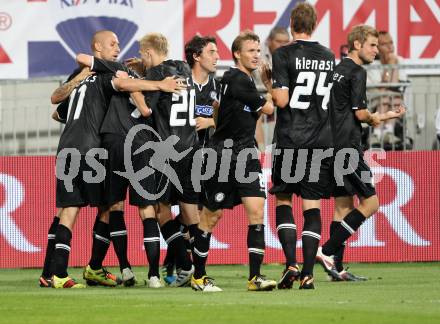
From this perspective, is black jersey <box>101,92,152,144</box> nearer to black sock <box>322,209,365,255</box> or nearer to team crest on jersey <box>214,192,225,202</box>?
team crest on jersey <box>214,192,225,202</box>

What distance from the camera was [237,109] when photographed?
1130cm

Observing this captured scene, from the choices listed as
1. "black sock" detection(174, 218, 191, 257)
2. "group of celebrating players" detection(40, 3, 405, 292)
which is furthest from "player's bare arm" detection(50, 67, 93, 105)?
"black sock" detection(174, 218, 191, 257)

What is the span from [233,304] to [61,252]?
2636 mm

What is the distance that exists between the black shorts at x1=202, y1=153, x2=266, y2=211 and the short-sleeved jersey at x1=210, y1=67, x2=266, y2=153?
18 cm

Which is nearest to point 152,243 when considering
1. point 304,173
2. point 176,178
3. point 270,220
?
point 176,178

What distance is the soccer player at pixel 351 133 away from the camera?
12805 mm

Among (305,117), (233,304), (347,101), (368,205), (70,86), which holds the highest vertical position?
(70,86)

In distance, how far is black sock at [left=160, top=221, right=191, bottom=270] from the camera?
12.5 metres

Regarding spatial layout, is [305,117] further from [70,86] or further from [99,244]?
[99,244]

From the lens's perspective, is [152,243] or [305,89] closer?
[305,89]

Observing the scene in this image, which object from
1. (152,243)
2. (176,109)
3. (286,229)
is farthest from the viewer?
(176,109)

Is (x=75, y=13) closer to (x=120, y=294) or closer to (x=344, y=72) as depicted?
(x=344, y=72)

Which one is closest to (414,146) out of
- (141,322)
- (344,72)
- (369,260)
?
(369,260)

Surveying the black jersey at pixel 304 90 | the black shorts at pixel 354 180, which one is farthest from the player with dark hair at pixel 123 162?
the black shorts at pixel 354 180
